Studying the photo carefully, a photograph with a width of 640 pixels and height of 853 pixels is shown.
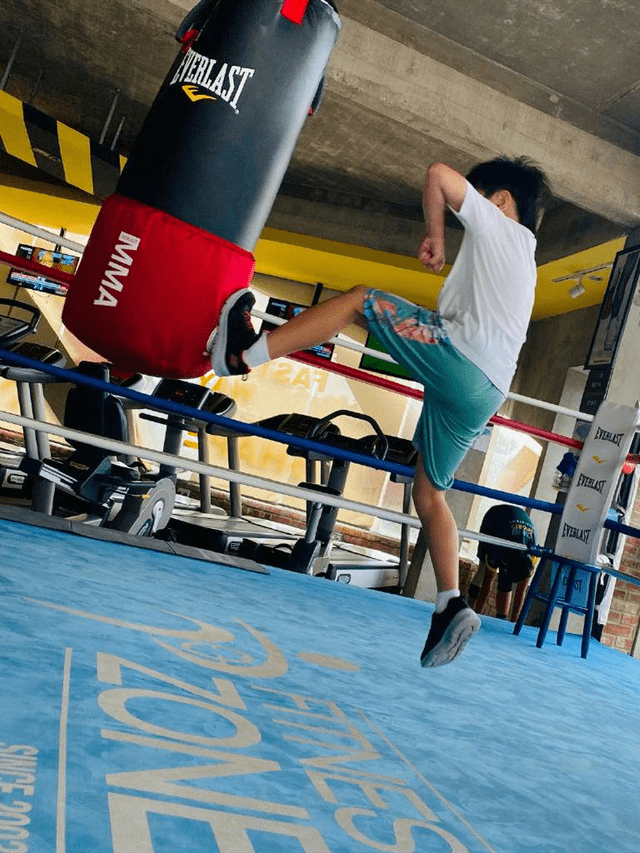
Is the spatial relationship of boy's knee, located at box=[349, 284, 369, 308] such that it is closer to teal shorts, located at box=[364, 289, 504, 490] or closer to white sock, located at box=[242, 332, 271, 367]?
teal shorts, located at box=[364, 289, 504, 490]

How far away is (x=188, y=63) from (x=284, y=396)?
7.74 meters

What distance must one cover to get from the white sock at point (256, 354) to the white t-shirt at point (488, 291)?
1.39 ft

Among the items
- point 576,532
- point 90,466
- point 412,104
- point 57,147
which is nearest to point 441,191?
point 576,532

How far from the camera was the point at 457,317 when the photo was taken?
186 centimetres

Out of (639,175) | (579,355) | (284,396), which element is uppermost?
(639,175)

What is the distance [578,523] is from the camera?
314 centimetres

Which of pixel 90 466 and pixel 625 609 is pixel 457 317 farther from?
pixel 625 609

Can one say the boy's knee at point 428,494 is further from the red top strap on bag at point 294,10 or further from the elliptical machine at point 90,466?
the elliptical machine at point 90,466

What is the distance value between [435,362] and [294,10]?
0.89 metres

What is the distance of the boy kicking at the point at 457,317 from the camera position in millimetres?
1763

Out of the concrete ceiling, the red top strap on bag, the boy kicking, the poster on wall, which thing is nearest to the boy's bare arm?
the boy kicking

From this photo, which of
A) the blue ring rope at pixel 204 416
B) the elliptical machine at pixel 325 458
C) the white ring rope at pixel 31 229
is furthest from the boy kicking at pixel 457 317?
the elliptical machine at pixel 325 458

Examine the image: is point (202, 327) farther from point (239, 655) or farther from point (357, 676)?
point (357, 676)

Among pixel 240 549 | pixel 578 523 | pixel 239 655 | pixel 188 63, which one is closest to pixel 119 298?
pixel 188 63
